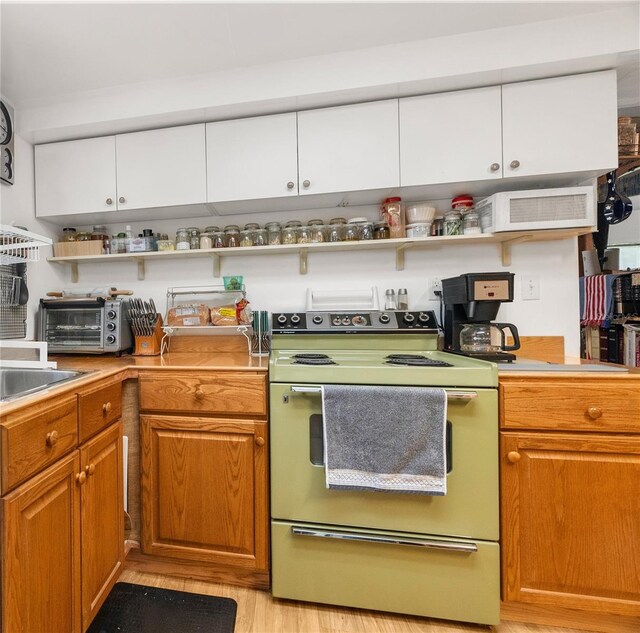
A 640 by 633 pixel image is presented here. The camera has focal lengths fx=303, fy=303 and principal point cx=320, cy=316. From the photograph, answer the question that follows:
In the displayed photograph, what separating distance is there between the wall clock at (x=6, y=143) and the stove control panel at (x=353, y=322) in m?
1.61

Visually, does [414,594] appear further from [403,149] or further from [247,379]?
[403,149]

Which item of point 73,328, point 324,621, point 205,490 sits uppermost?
point 73,328

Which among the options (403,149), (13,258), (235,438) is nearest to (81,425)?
(235,438)

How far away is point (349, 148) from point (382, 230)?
443mm

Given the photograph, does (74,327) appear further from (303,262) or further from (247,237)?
(303,262)

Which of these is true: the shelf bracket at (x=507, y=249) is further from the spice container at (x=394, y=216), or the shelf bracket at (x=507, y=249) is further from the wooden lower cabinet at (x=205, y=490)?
the wooden lower cabinet at (x=205, y=490)

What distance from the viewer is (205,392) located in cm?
124

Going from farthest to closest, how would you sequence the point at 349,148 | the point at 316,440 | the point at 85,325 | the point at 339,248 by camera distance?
1. the point at 339,248
2. the point at 85,325
3. the point at 349,148
4. the point at 316,440

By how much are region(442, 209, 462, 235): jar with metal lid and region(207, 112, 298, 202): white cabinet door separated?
2.67 feet

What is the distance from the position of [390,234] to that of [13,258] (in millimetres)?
1623

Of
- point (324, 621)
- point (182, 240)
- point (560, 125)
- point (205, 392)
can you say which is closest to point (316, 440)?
point (205, 392)

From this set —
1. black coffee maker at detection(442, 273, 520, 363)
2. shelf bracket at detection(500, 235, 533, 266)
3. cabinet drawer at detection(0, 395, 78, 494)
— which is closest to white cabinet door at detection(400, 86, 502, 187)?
shelf bracket at detection(500, 235, 533, 266)

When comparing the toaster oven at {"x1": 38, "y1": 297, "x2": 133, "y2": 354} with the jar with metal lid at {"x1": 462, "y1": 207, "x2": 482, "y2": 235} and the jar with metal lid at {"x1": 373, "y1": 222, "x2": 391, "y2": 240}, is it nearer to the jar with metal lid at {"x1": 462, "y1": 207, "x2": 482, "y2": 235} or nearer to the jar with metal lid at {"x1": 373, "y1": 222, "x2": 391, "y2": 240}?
the jar with metal lid at {"x1": 373, "y1": 222, "x2": 391, "y2": 240}

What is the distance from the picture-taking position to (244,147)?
1.60 metres
